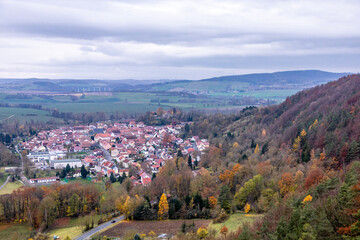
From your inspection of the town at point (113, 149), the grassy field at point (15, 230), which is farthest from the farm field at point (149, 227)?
the town at point (113, 149)

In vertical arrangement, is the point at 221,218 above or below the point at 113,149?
above

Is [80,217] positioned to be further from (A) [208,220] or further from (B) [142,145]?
(B) [142,145]

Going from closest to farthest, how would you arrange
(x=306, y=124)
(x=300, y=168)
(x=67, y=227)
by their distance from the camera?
1. (x=300, y=168)
2. (x=67, y=227)
3. (x=306, y=124)

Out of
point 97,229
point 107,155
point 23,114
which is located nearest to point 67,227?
point 97,229

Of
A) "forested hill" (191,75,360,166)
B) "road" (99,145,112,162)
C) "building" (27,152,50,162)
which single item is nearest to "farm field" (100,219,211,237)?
"forested hill" (191,75,360,166)

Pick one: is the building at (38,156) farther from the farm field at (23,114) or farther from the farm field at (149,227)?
the farm field at (23,114)

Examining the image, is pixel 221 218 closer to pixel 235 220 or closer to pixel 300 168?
pixel 235 220

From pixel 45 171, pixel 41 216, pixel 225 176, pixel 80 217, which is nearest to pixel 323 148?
pixel 225 176
